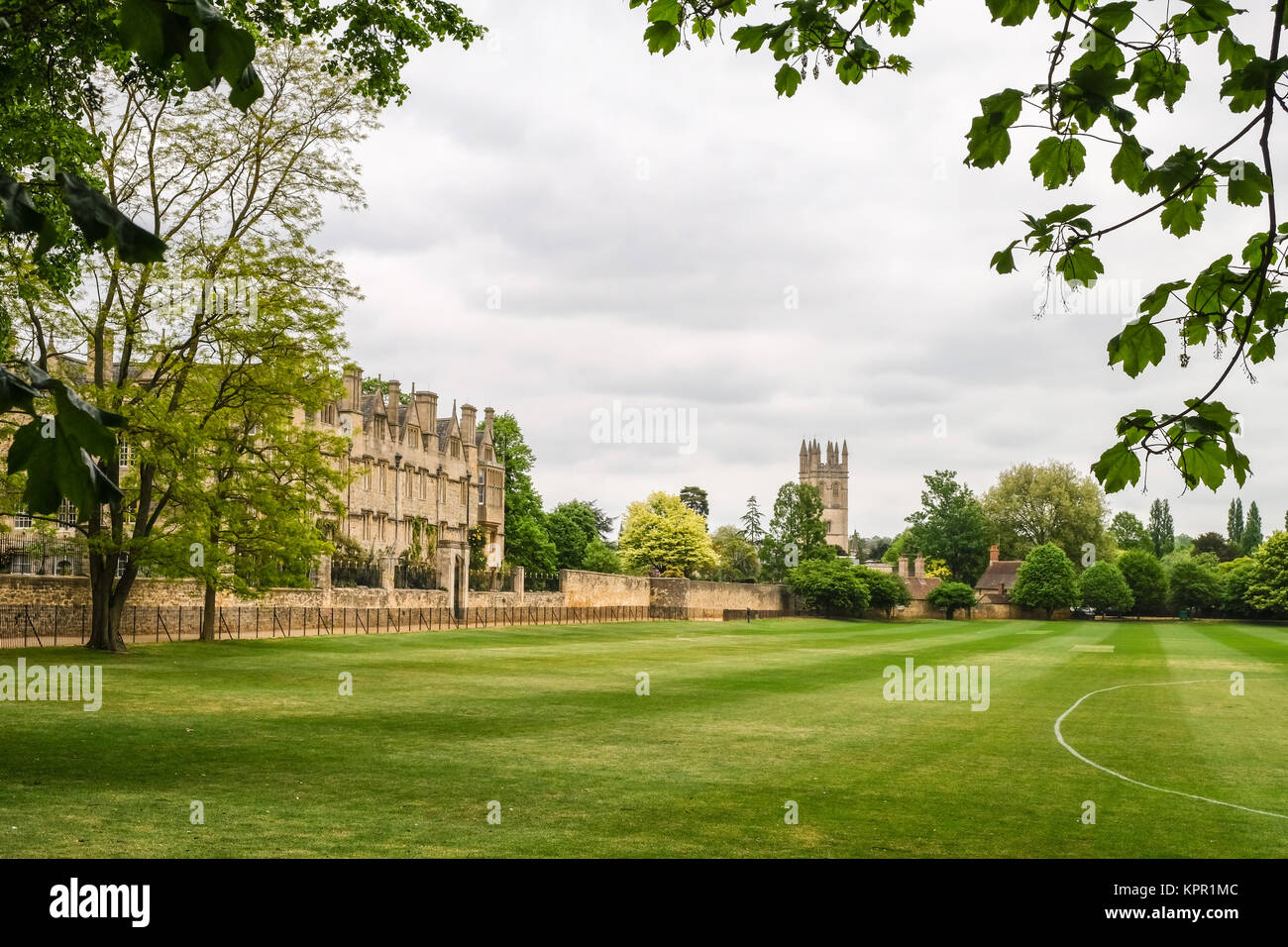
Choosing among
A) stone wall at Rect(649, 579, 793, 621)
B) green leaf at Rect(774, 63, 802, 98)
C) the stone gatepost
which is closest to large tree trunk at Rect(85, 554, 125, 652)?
the stone gatepost

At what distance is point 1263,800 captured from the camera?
495 inches

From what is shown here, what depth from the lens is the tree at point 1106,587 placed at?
98.0m

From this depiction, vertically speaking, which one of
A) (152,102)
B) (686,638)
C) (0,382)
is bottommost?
(686,638)

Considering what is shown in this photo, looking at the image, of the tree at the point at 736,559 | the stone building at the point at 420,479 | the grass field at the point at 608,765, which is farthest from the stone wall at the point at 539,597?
the tree at the point at 736,559

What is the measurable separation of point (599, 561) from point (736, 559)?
26.3m

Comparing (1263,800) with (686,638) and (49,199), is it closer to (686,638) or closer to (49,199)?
(49,199)

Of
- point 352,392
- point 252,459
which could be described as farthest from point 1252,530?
point 252,459

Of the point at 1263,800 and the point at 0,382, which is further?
the point at 1263,800

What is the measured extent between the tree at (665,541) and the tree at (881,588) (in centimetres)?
1359

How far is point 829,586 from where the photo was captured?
88812mm
